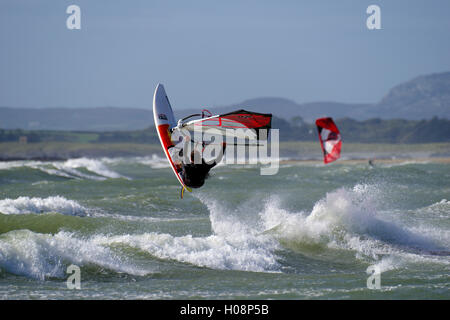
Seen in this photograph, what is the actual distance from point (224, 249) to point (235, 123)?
7.13 ft

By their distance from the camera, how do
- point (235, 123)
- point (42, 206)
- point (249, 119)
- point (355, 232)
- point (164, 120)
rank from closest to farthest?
point (249, 119)
point (235, 123)
point (355, 232)
point (164, 120)
point (42, 206)

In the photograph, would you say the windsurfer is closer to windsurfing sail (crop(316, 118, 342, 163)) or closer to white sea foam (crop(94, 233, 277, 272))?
white sea foam (crop(94, 233, 277, 272))

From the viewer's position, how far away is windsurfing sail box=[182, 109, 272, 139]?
900cm

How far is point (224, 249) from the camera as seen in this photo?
10.3 m

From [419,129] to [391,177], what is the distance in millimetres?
82783

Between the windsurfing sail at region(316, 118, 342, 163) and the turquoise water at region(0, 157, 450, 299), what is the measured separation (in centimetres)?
171

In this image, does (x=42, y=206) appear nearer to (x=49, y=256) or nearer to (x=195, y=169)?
(x=195, y=169)

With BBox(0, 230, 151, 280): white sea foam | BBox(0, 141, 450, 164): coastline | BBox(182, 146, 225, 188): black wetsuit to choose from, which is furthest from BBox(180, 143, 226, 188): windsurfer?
BBox(0, 141, 450, 164): coastline

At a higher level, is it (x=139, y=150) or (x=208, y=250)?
(x=208, y=250)

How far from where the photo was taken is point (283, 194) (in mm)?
21266

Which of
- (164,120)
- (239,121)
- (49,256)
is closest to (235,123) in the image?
(239,121)
